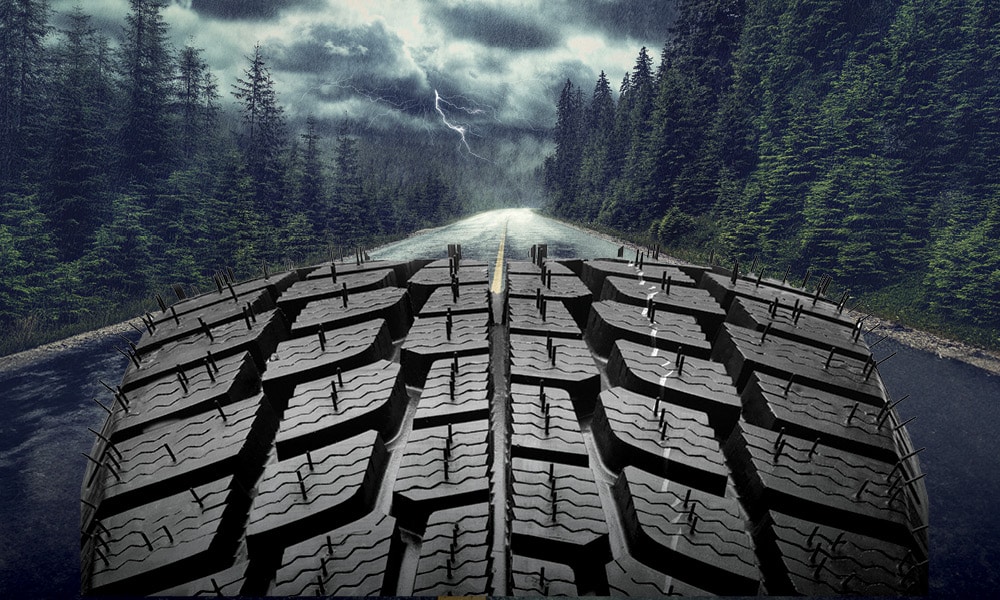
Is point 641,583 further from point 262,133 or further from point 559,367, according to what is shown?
point 262,133

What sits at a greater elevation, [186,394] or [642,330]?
[642,330]

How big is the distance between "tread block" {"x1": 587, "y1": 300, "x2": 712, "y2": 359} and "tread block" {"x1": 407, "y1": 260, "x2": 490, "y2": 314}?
1184 millimetres

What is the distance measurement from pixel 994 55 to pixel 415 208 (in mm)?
63658

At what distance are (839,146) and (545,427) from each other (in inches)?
1290

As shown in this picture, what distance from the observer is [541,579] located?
141 centimetres

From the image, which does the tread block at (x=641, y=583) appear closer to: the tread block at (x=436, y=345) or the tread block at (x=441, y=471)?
the tread block at (x=441, y=471)

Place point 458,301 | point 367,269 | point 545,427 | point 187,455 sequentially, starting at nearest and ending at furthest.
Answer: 1. point 187,455
2. point 545,427
3. point 458,301
4. point 367,269

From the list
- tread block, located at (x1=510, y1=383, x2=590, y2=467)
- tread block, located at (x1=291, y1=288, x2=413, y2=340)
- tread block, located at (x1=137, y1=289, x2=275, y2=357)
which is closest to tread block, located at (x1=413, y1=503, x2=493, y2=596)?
tread block, located at (x1=510, y1=383, x2=590, y2=467)

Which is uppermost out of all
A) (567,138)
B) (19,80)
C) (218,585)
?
(567,138)

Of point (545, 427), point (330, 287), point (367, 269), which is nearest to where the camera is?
point (545, 427)

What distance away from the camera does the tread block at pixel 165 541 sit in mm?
1423

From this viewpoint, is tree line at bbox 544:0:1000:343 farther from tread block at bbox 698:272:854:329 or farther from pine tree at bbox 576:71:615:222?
tread block at bbox 698:272:854:329

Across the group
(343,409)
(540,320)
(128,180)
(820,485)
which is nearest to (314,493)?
(343,409)

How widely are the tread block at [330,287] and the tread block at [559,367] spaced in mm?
1704
